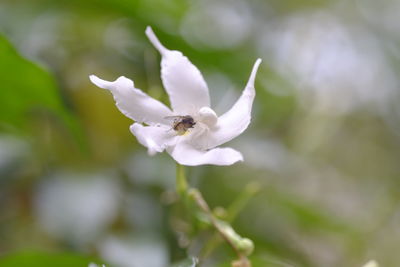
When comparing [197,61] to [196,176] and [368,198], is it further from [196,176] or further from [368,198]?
[368,198]

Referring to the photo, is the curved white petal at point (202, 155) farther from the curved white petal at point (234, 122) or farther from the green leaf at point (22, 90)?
the green leaf at point (22, 90)

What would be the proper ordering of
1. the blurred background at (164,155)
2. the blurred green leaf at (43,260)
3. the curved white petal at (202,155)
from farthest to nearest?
the blurred background at (164,155)
the blurred green leaf at (43,260)
the curved white petal at (202,155)

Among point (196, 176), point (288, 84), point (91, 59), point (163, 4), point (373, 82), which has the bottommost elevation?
point (196, 176)

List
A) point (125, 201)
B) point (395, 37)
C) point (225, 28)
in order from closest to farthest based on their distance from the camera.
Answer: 1. point (125, 201)
2. point (225, 28)
3. point (395, 37)

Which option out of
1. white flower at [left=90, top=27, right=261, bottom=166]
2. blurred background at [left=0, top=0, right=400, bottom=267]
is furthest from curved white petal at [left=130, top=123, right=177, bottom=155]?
blurred background at [left=0, top=0, right=400, bottom=267]

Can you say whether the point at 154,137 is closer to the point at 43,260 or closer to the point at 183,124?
the point at 183,124

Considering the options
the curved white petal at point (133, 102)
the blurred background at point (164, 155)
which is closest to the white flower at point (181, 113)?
the curved white petal at point (133, 102)

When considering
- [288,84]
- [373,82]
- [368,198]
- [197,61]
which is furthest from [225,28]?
[368,198]
